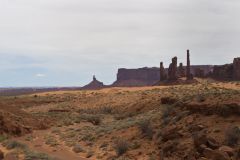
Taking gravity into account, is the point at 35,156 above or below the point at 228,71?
below

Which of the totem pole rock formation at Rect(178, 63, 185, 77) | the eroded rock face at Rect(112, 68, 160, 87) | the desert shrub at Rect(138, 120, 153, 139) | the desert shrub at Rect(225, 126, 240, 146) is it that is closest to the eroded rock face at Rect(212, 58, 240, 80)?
the totem pole rock formation at Rect(178, 63, 185, 77)

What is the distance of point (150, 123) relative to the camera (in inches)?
970

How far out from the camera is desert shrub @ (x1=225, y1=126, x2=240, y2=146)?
51.7ft

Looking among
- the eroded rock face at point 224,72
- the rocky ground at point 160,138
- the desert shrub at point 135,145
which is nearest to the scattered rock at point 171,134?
the rocky ground at point 160,138

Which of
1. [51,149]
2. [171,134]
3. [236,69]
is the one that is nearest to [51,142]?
[51,149]

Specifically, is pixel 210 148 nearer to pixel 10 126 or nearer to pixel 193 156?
pixel 193 156

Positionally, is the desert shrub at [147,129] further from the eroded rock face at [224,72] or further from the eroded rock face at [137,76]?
the eroded rock face at [137,76]

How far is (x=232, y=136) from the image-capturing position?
52.3 feet

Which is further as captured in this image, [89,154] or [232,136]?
[89,154]

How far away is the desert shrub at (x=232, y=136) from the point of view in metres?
15.8

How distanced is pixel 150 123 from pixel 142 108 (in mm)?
17557

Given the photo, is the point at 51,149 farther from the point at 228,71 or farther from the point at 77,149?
the point at 228,71

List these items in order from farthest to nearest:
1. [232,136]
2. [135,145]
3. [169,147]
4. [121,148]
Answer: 1. [135,145]
2. [121,148]
3. [169,147]
4. [232,136]

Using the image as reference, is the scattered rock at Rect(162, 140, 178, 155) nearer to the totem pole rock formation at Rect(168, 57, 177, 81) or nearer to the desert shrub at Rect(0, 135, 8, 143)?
the desert shrub at Rect(0, 135, 8, 143)
